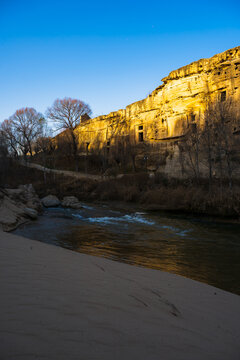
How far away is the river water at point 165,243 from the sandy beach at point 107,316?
172 cm

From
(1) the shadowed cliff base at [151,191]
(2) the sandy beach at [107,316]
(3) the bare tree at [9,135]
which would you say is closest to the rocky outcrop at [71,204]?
(1) the shadowed cliff base at [151,191]

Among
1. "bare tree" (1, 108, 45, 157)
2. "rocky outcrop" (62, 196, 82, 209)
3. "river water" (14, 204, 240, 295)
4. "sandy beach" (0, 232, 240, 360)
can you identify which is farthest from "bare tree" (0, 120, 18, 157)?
"sandy beach" (0, 232, 240, 360)

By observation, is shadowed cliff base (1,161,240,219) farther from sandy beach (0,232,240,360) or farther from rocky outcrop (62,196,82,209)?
sandy beach (0,232,240,360)

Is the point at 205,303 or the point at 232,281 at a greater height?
the point at 205,303

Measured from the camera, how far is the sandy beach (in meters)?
1.57

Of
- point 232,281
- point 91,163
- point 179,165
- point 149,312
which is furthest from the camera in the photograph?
point 91,163

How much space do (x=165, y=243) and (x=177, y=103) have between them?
80.5 ft

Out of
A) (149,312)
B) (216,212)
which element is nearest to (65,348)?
(149,312)

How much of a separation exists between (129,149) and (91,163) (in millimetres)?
8804

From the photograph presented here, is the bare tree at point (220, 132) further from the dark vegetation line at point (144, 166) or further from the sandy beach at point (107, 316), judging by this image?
the sandy beach at point (107, 316)

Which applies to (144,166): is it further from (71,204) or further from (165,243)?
(165,243)

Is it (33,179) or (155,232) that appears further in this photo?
(33,179)

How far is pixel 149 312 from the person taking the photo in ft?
7.69

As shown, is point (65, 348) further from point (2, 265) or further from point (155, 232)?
point (155, 232)
